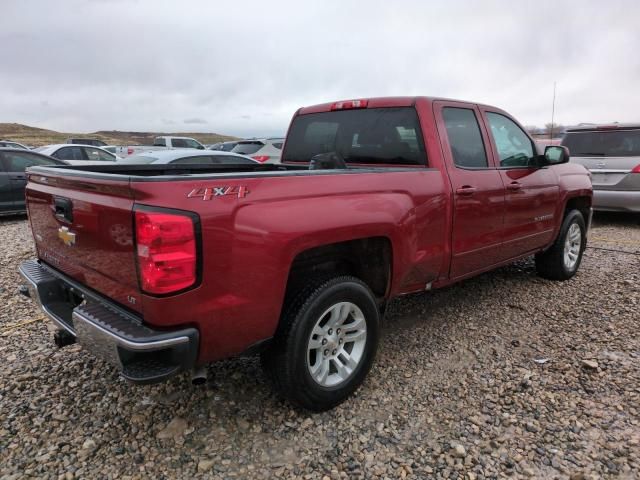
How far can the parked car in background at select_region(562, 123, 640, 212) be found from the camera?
305 inches

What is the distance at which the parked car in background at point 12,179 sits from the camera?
8.66 metres

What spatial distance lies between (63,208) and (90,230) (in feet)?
1.08

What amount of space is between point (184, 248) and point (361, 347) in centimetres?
138

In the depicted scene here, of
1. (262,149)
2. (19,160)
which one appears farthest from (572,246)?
(262,149)

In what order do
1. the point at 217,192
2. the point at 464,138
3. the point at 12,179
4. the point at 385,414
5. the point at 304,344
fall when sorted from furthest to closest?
the point at 12,179, the point at 464,138, the point at 385,414, the point at 304,344, the point at 217,192

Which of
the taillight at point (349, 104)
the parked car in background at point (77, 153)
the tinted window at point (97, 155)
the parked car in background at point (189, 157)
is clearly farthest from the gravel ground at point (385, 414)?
the tinted window at point (97, 155)

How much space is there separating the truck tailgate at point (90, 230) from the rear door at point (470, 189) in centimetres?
224

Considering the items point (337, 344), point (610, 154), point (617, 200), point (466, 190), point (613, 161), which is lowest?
point (337, 344)

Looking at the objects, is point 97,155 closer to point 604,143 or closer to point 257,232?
point 604,143

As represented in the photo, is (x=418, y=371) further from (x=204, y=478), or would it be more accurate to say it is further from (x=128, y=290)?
(x=128, y=290)

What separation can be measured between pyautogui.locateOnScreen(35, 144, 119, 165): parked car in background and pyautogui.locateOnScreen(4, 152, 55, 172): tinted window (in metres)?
3.42

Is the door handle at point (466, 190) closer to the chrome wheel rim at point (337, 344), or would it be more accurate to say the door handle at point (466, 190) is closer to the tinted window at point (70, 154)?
the chrome wheel rim at point (337, 344)

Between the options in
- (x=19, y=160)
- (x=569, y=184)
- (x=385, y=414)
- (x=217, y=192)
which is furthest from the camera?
(x=19, y=160)

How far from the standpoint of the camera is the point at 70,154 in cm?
1321
